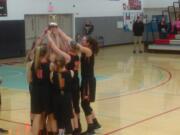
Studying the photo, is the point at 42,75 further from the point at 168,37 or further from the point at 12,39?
the point at 168,37

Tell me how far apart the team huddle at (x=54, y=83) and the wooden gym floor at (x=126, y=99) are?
39.3 inches

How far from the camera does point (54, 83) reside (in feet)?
20.2

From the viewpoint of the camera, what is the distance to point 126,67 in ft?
55.1

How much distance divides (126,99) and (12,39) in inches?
432

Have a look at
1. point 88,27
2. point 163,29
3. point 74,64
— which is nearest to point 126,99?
point 74,64

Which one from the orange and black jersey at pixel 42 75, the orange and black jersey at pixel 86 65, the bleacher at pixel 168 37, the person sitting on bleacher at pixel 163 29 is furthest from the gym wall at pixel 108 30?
the orange and black jersey at pixel 42 75

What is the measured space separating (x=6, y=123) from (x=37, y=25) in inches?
564

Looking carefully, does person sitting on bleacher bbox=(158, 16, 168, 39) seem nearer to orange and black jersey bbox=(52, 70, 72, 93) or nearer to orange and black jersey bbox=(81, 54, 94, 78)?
orange and black jersey bbox=(81, 54, 94, 78)

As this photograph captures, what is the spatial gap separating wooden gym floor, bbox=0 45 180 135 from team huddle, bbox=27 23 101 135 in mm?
997

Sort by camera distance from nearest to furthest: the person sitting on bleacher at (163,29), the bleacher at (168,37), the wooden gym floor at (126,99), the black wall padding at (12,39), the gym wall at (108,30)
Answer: the wooden gym floor at (126,99) < the black wall padding at (12,39) < the bleacher at (168,37) < the gym wall at (108,30) < the person sitting on bleacher at (163,29)

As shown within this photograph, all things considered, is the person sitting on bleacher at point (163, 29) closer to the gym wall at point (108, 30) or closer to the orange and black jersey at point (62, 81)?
the gym wall at point (108, 30)

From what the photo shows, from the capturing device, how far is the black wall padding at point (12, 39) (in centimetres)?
1956

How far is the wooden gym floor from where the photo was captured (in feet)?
25.5

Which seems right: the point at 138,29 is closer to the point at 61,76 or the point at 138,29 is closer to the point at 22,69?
the point at 22,69
